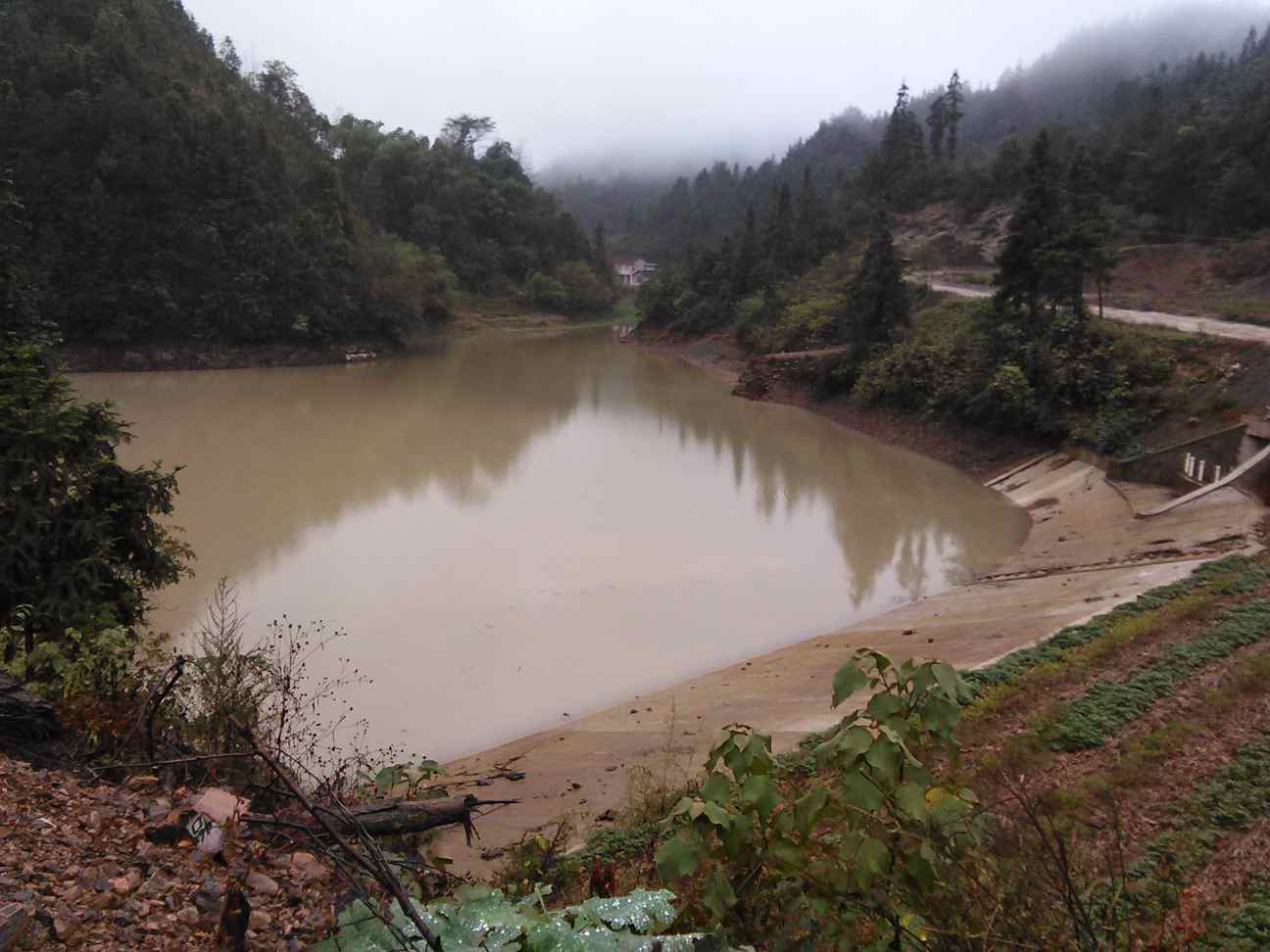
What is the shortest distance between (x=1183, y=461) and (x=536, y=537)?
10649 mm

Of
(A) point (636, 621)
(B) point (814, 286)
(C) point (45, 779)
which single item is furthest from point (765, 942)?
(B) point (814, 286)

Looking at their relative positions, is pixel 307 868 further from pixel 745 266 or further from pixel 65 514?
pixel 745 266

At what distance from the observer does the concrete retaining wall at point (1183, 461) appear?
44.7 ft

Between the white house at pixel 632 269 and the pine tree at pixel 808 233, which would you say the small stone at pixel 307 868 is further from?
the white house at pixel 632 269

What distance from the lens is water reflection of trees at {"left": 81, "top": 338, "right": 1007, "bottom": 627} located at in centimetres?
1387

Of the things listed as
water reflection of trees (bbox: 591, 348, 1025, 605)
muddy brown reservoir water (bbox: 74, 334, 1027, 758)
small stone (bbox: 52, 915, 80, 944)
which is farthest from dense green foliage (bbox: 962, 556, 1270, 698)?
small stone (bbox: 52, 915, 80, 944)

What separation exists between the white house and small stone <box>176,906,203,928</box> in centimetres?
7519

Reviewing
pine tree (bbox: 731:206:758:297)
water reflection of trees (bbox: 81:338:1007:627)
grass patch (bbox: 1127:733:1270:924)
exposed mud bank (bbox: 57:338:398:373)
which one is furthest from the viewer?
pine tree (bbox: 731:206:758:297)

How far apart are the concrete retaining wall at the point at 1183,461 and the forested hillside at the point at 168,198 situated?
30.5 m

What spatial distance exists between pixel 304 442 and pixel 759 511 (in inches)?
433

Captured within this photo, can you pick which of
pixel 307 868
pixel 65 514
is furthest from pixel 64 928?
pixel 65 514

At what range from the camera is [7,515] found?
729 cm

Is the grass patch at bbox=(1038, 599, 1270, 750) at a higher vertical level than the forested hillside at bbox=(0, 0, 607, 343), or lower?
lower

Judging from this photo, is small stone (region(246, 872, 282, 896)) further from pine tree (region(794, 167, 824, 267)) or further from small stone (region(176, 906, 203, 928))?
pine tree (region(794, 167, 824, 267))
